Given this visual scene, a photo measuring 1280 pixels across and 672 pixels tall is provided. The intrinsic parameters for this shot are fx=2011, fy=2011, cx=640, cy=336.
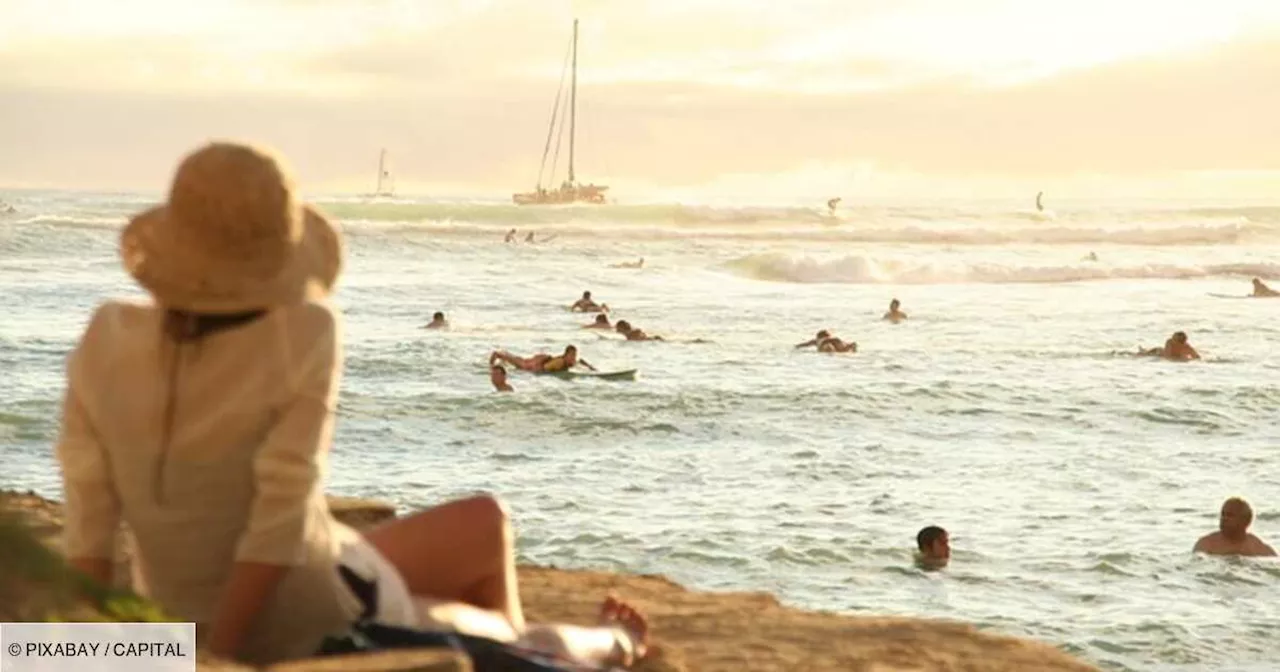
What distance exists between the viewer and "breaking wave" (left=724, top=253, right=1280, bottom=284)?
54531mm

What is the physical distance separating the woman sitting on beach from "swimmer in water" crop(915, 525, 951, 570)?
840 centimetres

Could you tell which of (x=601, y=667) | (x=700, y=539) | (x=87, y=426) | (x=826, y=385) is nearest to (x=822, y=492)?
(x=700, y=539)

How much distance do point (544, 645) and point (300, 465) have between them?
894 millimetres

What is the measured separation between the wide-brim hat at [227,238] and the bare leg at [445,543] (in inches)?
28.7

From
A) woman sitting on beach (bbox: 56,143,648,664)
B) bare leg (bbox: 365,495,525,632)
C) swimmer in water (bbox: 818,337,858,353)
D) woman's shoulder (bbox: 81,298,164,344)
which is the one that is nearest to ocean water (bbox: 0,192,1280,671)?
swimmer in water (bbox: 818,337,858,353)

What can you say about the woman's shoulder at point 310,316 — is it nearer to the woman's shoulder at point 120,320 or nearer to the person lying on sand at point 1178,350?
the woman's shoulder at point 120,320

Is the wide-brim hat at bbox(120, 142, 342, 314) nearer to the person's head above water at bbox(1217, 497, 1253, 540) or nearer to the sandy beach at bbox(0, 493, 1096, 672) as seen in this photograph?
the sandy beach at bbox(0, 493, 1096, 672)

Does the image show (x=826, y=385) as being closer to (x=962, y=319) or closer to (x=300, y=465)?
(x=962, y=319)

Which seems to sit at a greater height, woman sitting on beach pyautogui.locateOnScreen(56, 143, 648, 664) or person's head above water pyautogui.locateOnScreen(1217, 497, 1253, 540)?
woman sitting on beach pyautogui.locateOnScreen(56, 143, 648, 664)

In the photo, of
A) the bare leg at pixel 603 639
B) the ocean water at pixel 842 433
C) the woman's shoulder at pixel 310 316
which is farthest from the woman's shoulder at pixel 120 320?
the ocean water at pixel 842 433

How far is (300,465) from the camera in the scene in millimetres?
3742

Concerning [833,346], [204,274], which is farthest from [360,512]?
[833,346]

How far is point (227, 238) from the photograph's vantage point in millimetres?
3703

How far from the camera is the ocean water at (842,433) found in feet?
38.6
